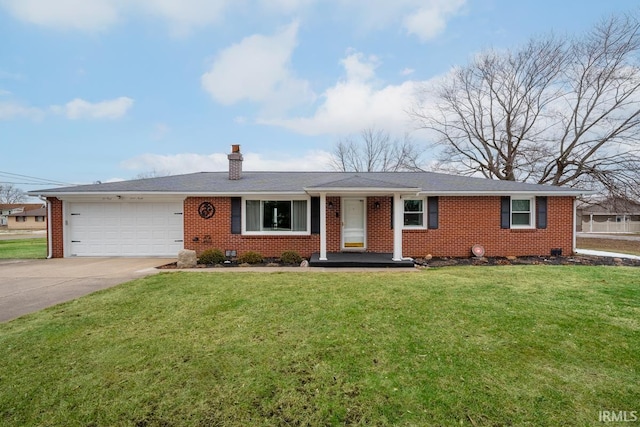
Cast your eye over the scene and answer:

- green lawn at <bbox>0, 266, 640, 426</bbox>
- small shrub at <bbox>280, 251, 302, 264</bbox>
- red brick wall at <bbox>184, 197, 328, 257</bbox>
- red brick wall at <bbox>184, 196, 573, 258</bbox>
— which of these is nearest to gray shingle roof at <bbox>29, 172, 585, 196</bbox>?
red brick wall at <bbox>184, 196, 573, 258</bbox>

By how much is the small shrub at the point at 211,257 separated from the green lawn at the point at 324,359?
3638 millimetres

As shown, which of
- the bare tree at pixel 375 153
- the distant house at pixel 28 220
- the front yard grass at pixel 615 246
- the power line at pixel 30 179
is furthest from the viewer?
the distant house at pixel 28 220

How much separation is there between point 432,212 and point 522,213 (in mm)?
3293

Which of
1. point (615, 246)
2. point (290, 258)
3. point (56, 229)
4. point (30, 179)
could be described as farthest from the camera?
point (30, 179)

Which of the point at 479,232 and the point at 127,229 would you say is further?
the point at 127,229

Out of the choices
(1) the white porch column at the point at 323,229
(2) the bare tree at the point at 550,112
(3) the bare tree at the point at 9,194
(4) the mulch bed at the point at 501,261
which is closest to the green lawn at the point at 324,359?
(1) the white porch column at the point at 323,229

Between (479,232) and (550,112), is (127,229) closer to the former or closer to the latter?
(479,232)

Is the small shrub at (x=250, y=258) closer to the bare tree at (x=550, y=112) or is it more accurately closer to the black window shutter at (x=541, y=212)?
the black window shutter at (x=541, y=212)

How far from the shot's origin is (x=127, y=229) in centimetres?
1061

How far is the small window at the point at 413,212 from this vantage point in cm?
1045

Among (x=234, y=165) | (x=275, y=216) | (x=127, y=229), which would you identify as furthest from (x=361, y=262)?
(x=127, y=229)

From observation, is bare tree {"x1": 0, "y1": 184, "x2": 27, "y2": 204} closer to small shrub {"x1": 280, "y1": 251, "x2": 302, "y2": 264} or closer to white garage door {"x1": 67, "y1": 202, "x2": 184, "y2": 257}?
white garage door {"x1": 67, "y1": 202, "x2": 184, "y2": 257}

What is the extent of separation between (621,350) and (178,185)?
11713 mm

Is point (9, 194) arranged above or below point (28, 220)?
above
